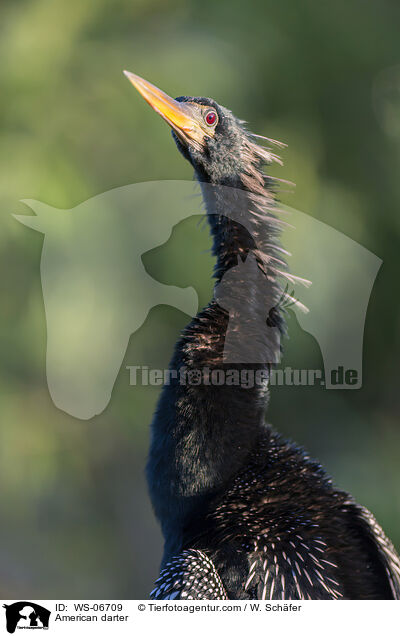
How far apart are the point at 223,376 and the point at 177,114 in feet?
2.94

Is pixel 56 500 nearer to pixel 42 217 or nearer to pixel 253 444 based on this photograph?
pixel 42 217

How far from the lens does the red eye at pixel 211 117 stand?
2.42 m

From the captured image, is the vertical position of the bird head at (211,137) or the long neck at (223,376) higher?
the bird head at (211,137)

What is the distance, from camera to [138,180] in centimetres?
571

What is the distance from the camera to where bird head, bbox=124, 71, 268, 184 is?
2402mm

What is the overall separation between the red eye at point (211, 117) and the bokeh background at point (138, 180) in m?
2.96

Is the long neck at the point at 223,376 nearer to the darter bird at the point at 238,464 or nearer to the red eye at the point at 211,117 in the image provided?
the darter bird at the point at 238,464

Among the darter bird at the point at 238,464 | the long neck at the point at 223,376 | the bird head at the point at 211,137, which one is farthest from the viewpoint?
the bird head at the point at 211,137

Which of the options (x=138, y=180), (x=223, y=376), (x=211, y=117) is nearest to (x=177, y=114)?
(x=211, y=117)

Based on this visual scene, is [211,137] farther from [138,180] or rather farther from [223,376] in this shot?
[138,180]

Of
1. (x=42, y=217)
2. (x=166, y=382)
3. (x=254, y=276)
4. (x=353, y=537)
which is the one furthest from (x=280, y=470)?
(x=42, y=217)

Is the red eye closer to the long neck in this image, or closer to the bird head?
the bird head
